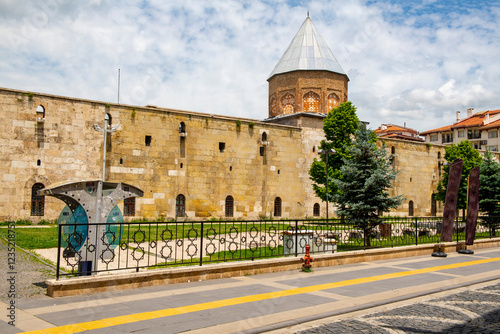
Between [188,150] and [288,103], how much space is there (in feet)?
39.2

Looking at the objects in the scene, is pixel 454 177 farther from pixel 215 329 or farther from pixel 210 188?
pixel 210 188

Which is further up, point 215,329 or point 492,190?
point 492,190

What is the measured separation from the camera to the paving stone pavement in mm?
6162

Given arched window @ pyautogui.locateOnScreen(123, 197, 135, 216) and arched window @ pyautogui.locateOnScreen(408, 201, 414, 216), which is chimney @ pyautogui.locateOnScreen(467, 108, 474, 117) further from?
arched window @ pyautogui.locateOnScreen(123, 197, 135, 216)

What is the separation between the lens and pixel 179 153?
27.5 metres

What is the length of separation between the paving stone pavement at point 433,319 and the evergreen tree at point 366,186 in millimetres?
7355

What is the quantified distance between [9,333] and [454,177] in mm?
14252

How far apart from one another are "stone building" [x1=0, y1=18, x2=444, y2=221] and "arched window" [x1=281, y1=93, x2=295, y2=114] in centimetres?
8

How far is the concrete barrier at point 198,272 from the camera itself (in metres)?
7.62

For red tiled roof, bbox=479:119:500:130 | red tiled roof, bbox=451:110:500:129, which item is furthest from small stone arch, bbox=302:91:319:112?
red tiled roof, bbox=451:110:500:129

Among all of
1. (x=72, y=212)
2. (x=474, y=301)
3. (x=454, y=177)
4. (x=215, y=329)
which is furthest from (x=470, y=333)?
(x=454, y=177)

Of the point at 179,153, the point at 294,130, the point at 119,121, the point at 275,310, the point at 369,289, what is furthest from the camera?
the point at 294,130

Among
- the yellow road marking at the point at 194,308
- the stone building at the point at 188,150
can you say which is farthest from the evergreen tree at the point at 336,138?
the yellow road marking at the point at 194,308

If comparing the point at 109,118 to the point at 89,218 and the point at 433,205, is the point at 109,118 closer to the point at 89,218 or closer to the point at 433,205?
the point at 89,218
